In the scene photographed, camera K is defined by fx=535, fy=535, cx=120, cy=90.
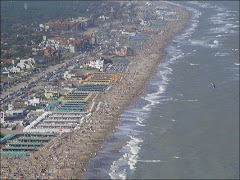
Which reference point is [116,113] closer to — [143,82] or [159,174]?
[143,82]

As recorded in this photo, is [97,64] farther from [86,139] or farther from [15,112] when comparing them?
[86,139]

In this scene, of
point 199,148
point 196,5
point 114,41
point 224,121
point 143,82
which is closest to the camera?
point 199,148

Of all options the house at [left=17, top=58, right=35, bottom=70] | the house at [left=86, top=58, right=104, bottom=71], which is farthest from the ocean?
the house at [left=17, top=58, right=35, bottom=70]

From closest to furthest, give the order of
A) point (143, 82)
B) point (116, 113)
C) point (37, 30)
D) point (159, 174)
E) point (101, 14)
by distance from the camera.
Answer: point (159, 174)
point (116, 113)
point (143, 82)
point (37, 30)
point (101, 14)

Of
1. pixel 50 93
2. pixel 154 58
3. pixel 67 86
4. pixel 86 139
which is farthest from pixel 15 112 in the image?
pixel 154 58

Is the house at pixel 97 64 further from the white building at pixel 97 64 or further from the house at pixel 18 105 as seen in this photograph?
the house at pixel 18 105

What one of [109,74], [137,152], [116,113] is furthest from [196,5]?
[137,152]
